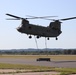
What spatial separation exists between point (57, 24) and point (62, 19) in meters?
2.93

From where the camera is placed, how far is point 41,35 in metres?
60.3

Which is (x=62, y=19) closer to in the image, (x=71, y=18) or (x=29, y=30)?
(x=71, y=18)

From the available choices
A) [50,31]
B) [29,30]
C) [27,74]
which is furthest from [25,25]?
[27,74]

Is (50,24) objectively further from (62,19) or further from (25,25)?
(25,25)

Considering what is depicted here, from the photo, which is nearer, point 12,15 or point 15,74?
point 15,74

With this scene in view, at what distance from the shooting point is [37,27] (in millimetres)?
59062

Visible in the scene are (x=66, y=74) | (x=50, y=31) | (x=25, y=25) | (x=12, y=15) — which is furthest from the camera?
(x=50, y=31)

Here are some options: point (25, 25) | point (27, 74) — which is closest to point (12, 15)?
point (25, 25)

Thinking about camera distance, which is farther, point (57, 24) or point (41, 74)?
point (57, 24)

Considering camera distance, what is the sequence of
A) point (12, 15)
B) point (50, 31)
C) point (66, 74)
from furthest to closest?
point (50, 31) < point (12, 15) < point (66, 74)

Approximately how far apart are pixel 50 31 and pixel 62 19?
10.6ft

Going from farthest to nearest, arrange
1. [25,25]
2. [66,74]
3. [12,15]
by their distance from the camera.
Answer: [25,25] < [12,15] < [66,74]

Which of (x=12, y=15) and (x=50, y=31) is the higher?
(x=12, y=15)

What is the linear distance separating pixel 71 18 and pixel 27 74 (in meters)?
31.1
